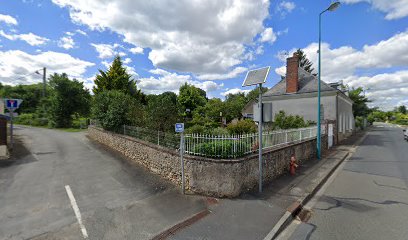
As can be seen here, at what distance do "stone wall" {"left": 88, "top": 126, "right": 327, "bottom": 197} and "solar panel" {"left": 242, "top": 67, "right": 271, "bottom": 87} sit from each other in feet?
7.33

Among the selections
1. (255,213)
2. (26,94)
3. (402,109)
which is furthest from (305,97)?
(402,109)

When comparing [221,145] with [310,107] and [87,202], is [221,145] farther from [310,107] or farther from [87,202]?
[310,107]

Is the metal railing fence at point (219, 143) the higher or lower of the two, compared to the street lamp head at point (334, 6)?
lower

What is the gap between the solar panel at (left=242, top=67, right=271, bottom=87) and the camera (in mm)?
5984

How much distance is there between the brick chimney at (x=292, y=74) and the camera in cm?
1934

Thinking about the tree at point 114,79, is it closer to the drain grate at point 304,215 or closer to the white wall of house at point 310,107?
the white wall of house at point 310,107

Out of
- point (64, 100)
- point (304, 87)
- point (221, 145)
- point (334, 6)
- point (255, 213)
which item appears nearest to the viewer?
point (255, 213)

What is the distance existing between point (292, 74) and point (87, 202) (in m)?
19.4

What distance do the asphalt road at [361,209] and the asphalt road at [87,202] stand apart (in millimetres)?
2756

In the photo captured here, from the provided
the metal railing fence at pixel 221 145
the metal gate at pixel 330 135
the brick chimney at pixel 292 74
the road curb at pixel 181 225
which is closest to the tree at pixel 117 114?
the metal railing fence at pixel 221 145

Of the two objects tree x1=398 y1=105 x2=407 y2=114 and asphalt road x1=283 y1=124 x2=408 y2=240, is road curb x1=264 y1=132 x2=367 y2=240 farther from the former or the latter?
tree x1=398 y1=105 x2=407 y2=114

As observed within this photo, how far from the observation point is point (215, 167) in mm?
5930

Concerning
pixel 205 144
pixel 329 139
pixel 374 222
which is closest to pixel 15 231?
pixel 205 144

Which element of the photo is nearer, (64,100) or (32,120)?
(64,100)
